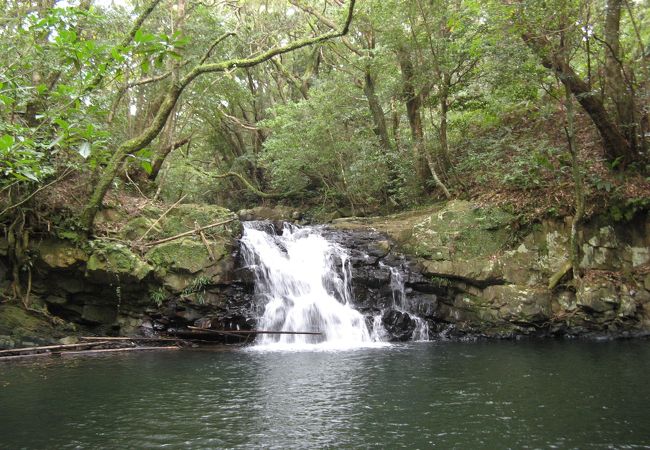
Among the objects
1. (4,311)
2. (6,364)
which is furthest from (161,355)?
(4,311)

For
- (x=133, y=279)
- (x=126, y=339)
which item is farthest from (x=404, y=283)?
(x=126, y=339)

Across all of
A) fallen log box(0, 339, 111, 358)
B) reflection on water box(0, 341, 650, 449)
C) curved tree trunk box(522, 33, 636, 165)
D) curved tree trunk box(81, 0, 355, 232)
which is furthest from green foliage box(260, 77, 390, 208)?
fallen log box(0, 339, 111, 358)

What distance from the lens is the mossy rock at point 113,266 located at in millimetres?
9945

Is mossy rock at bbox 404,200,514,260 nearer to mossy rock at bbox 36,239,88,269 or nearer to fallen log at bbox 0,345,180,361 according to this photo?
fallen log at bbox 0,345,180,361

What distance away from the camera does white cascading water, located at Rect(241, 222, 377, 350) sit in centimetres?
1088

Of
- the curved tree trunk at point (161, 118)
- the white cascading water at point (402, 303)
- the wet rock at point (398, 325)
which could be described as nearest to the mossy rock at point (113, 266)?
the curved tree trunk at point (161, 118)

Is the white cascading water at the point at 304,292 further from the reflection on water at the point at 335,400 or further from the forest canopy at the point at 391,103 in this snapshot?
the forest canopy at the point at 391,103

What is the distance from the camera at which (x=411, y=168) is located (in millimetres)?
14992

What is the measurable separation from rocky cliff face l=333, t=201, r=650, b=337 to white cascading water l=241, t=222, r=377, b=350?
2.33ft

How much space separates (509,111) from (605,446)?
38.9 ft

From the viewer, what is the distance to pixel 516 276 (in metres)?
11.0

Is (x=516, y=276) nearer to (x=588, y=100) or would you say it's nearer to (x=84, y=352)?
(x=588, y=100)

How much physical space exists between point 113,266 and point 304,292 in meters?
4.57

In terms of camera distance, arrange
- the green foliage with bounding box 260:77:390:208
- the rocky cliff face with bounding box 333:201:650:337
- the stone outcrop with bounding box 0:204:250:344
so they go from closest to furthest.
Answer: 1. the stone outcrop with bounding box 0:204:250:344
2. the rocky cliff face with bounding box 333:201:650:337
3. the green foliage with bounding box 260:77:390:208
